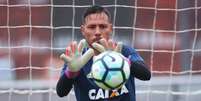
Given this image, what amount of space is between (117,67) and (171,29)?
1419 millimetres

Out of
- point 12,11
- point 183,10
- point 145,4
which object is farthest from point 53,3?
point 183,10

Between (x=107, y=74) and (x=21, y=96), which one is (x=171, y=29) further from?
(x=107, y=74)

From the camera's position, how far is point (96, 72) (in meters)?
1.89

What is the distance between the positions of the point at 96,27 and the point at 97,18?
0.16ft

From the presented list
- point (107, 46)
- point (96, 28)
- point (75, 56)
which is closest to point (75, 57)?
point (75, 56)

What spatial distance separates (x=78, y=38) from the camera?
322 centimetres

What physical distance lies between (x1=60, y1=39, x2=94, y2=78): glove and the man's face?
0.44 feet

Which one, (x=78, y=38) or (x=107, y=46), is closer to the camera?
(x=107, y=46)

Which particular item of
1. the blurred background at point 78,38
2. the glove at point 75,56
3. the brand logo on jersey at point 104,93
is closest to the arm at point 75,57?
the glove at point 75,56

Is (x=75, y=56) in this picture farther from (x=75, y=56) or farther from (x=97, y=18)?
(x=97, y=18)

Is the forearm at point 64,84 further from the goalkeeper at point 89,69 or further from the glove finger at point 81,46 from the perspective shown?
the glove finger at point 81,46

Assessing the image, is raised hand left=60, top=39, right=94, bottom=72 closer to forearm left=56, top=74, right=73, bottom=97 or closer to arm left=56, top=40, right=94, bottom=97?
arm left=56, top=40, right=94, bottom=97

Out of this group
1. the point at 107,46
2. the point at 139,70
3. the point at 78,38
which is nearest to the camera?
the point at 107,46

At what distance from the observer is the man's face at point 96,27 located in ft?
6.84
